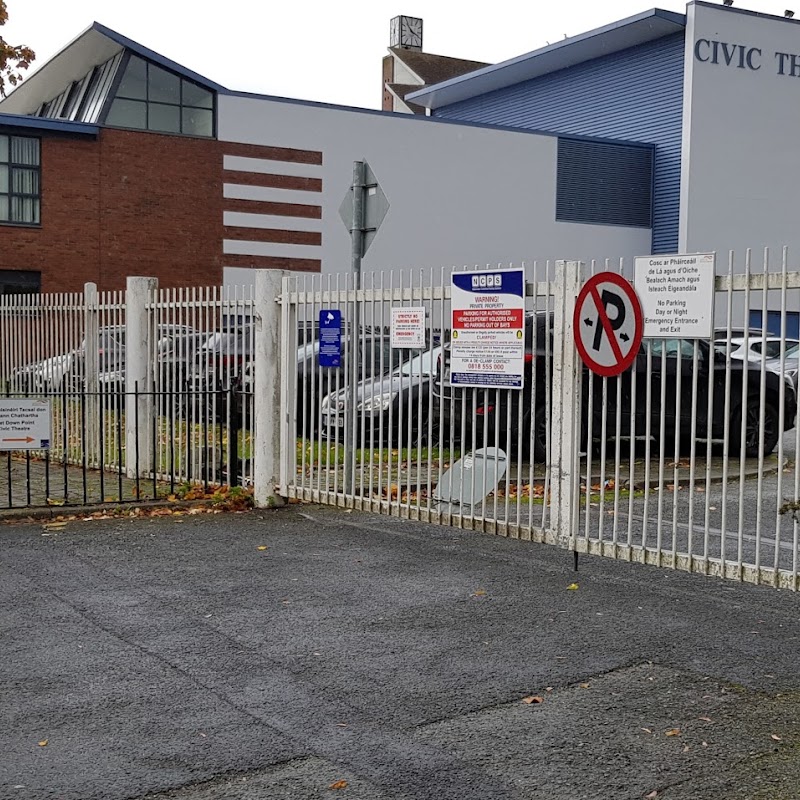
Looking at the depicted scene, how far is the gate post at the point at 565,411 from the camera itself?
8.16 m

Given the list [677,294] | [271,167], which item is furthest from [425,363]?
[271,167]

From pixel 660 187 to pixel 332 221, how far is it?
12.4 meters

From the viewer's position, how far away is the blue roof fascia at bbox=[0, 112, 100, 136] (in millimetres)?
31969

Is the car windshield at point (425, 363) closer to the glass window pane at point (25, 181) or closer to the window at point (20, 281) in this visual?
the window at point (20, 281)

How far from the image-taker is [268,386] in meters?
11.3

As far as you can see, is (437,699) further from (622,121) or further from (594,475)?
(622,121)

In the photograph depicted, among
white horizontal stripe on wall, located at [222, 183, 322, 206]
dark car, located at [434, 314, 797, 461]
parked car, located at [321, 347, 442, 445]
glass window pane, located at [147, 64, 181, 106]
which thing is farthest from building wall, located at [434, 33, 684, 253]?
parked car, located at [321, 347, 442, 445]

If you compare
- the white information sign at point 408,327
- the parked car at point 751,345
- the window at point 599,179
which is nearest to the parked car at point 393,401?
the white information sign at point 408,327

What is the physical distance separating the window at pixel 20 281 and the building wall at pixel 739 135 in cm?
2056

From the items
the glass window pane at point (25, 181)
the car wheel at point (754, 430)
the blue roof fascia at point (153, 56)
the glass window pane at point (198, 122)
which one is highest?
the blue roof fascia at point (153, 56)

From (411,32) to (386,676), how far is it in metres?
74.5

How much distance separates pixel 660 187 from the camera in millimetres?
41125

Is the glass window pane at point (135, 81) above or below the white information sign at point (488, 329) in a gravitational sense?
above

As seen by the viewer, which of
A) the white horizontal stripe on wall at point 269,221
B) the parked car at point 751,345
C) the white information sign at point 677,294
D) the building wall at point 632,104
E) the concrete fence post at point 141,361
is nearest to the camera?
the parked car at point 751,345
